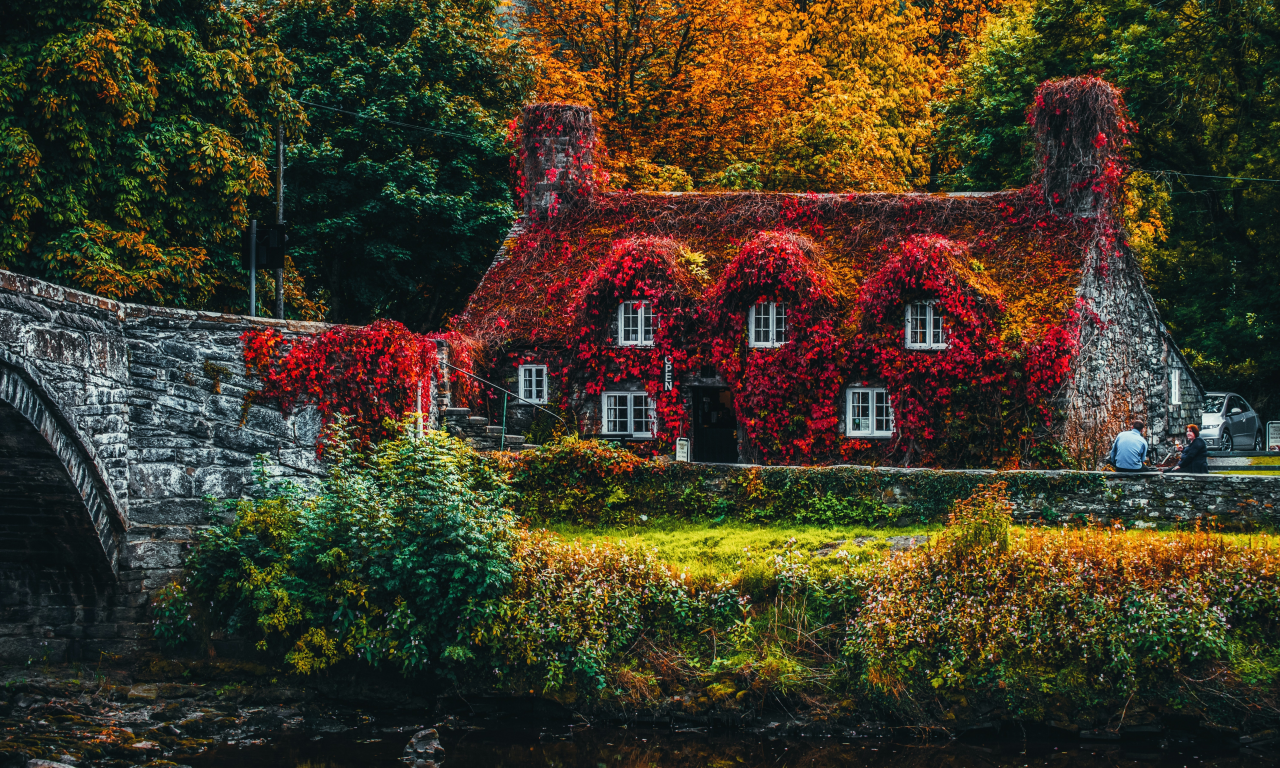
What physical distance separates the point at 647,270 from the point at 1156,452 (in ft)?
40.0

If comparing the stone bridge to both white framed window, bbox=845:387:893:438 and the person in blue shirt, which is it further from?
the person in blue shirt

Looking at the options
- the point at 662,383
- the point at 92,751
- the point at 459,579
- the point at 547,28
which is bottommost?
the point at 92,751

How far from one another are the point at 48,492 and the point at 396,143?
1802 centimetres

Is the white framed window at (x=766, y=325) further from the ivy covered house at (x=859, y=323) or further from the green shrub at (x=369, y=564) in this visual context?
the green shrub at (x=369, y=564)

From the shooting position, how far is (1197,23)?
97.1ft

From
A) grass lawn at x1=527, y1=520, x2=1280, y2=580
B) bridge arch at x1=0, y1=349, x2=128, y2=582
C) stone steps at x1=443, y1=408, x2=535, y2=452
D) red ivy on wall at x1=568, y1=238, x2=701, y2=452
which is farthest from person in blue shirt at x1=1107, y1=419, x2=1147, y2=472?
bridge arch at x1=0, y1=349, x2=128, y2=582

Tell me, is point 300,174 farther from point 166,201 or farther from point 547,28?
point 547,28

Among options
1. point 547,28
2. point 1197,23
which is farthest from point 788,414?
point 547,28

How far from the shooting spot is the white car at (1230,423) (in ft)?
103

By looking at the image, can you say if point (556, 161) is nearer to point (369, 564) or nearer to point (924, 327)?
point (924, 327)

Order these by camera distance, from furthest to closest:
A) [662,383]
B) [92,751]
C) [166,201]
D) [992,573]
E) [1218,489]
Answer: [662,383] → [166,201] → [1218,489] → [992,573] → [92,751]

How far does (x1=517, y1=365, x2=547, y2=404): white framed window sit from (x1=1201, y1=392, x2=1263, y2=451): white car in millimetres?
18648

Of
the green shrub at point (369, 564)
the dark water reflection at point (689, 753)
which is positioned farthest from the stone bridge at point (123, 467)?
the dark water reflection at point (689, 753)

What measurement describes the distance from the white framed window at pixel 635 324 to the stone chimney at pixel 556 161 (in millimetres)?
4357
